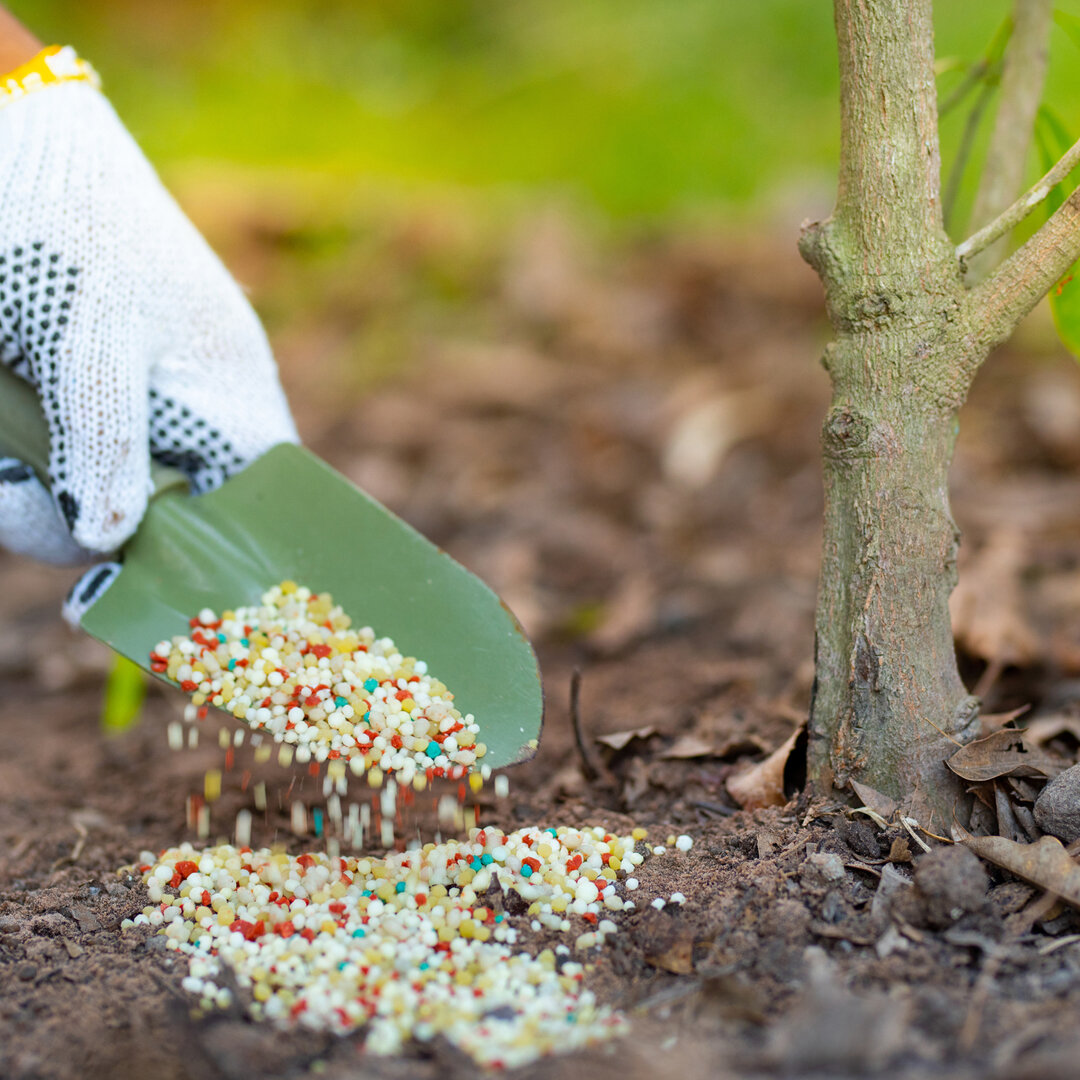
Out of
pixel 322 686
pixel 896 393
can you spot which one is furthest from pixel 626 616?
pixel 896 393

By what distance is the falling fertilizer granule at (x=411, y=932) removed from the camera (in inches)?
38.4

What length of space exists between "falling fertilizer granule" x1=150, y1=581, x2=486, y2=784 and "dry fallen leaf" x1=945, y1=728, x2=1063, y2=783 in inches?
22.4

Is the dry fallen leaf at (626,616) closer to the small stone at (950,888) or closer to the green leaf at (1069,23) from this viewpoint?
the small stone at (950,888)

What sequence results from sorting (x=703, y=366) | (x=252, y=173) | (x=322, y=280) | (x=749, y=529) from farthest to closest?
(x=252, y=173)
(x=322, y=280)
(x=703, y=366)
(x=749, y=529)

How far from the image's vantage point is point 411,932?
112 centimetres

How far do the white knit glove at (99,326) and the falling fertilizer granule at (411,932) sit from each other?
0.55m

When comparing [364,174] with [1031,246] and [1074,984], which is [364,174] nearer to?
[1031,246]

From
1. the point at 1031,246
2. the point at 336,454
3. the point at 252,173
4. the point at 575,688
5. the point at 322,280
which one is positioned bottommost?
the point at 575,688

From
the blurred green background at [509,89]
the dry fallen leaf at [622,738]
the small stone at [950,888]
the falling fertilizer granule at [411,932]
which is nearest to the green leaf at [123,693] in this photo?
the falling fertilizer granule at [411,932]

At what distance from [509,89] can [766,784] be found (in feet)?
16.8

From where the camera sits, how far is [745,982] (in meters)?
0.99

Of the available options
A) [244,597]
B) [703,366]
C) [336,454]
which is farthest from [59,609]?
[703,366]

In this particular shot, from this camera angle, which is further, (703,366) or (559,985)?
(703,366)

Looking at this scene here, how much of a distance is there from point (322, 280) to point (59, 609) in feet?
5.79
